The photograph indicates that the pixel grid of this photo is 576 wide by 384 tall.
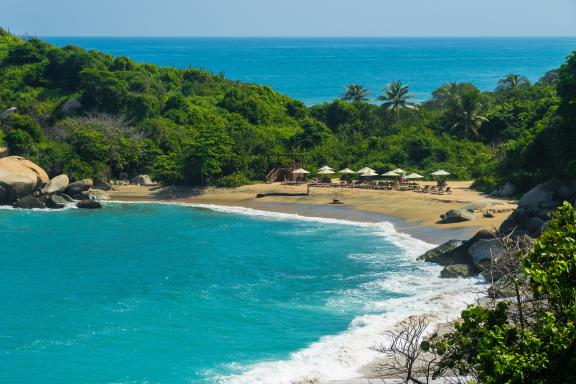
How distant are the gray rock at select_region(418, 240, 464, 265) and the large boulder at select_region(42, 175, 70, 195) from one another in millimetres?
28726

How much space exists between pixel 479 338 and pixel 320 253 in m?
23.2

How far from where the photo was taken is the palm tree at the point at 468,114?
6109 cm

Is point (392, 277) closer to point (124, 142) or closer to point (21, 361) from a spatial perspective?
point (21, 361)

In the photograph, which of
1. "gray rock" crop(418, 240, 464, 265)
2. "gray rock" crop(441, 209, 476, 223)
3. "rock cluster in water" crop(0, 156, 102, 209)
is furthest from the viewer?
"rock cluster in water" crop(0, 156, 102, 209)

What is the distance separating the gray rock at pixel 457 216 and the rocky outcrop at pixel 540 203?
4.42m

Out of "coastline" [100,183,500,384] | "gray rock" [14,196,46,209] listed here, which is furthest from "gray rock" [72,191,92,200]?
"gray rock" [14,196,46,209]

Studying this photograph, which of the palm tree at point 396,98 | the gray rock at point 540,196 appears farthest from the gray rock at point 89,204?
the palm tree at point 396,98

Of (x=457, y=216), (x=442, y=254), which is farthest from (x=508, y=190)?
(x=442, y=254)

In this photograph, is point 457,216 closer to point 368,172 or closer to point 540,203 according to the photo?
point 540,203

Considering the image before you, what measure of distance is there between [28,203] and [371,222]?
77.9ft

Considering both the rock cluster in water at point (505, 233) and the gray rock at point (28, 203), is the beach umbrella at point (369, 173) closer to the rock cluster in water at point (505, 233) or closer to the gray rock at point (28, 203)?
the rock cluster in water at point (505, 233)

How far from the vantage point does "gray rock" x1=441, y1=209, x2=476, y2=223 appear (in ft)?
134

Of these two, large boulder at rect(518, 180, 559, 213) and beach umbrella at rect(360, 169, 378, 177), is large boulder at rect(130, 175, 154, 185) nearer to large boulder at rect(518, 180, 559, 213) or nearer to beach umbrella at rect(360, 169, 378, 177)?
beach umbrella at rect(360, 169, 378, 177)

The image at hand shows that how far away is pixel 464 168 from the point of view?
180ft
